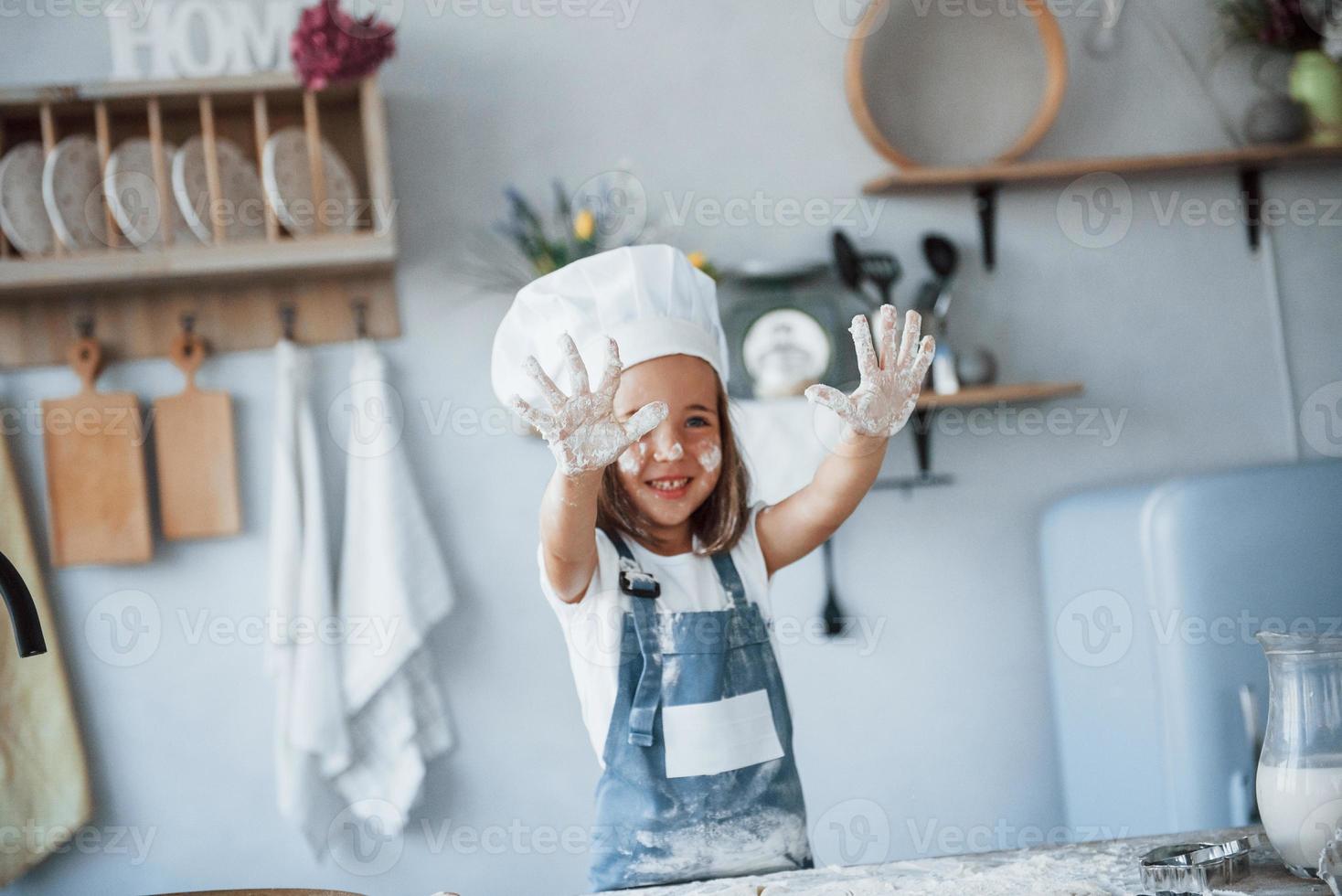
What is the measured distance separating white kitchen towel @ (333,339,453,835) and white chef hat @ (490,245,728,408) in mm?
655

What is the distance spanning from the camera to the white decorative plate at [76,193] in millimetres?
1670

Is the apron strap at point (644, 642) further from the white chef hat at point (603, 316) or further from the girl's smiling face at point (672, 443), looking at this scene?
the white chef hat at point (603, 316)

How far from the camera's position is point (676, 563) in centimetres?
118

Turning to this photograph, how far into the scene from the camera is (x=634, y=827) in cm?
107

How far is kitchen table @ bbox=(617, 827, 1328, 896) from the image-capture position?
2.51ft

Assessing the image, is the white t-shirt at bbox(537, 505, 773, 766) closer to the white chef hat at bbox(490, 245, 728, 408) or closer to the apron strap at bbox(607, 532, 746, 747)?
the apron strap at bbox(607, 532, 746, 747)

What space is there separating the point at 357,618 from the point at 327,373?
1.25 feet

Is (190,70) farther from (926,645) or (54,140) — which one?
(926,645)
